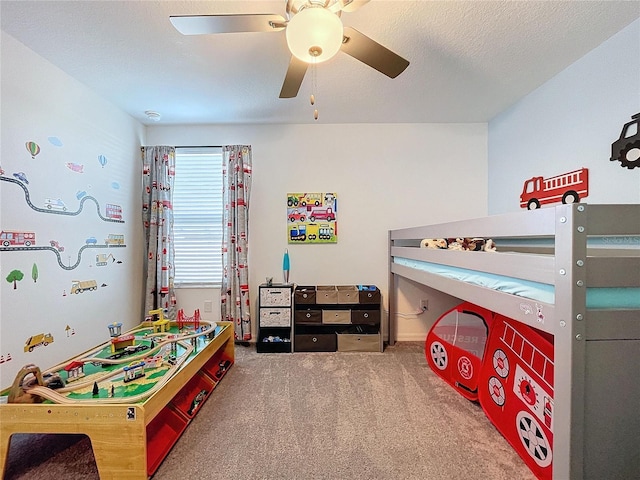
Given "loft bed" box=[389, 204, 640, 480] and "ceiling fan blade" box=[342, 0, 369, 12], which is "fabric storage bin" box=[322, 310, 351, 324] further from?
"ceiling fan blade" box=[342, 0, 369, 12]

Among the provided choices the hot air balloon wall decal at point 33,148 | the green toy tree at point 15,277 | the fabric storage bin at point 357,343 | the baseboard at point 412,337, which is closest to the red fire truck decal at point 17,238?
the green toy tree at point 15,277

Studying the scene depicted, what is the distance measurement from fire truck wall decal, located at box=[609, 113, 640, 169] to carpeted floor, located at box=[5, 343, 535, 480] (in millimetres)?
1791

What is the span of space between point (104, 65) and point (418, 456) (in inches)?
125

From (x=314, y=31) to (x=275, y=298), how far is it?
2205 mm

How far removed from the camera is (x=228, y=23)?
123 centimetres

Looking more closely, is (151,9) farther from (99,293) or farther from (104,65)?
(99,293)

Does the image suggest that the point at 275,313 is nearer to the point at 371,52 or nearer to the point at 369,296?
the point at 369,296

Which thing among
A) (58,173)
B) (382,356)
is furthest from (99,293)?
(382,356)

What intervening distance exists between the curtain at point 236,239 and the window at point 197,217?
17 centimetres

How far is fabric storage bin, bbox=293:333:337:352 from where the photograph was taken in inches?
108

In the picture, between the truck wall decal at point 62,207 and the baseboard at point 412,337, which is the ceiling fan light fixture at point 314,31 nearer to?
the truck wall decal at point 62,207

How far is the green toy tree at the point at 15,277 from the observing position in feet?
5.74

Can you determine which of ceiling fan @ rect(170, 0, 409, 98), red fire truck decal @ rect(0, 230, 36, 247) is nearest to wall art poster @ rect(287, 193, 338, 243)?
ceiling fan @ rect(170, 0, 409, 98)

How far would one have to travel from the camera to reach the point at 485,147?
3105 millimetres
